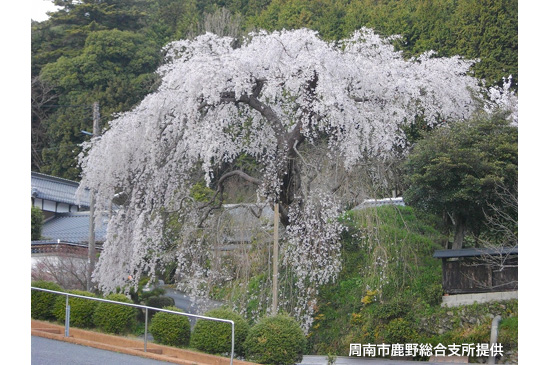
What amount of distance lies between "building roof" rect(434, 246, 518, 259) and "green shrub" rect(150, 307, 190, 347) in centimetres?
296

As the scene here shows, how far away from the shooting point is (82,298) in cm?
737

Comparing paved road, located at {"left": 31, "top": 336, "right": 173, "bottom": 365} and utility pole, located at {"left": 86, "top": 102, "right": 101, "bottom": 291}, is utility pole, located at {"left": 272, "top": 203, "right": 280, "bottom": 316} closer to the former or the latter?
paved road, located at {"left": 31, "top": 336, "right": 173, "bottom": 365}

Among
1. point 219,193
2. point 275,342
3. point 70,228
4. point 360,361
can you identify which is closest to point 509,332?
point 360,361

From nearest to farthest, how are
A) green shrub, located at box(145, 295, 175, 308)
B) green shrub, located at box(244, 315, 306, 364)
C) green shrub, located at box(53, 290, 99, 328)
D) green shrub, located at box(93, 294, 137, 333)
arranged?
green shrub, located at box(244, 315, 306, 364), green shrub, located at box(93, 294, 137, 333), green shrub, located at box(53, 290, 99, 328), green shrub, located at box(145, 295, 175, 308)

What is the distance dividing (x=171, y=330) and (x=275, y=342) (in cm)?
123

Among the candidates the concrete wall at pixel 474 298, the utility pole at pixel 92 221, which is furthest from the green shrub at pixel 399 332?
the utility pole at pixel 92 221

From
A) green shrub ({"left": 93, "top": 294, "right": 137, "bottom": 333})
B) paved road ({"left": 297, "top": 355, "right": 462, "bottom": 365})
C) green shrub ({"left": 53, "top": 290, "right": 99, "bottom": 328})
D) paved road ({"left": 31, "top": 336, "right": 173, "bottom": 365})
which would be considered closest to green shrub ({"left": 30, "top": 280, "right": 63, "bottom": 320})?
green shrub ({"left": 53, "top": 290, "right": 99, "bottom": 328})

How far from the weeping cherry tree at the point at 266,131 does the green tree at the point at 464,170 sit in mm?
671

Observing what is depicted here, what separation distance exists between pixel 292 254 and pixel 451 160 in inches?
87.8

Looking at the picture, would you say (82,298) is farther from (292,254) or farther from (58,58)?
(58,58)

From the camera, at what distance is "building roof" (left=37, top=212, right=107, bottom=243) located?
9.29 m

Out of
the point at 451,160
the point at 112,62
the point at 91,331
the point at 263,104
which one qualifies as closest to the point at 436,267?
the point at 451,160

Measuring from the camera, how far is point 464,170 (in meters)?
7.16

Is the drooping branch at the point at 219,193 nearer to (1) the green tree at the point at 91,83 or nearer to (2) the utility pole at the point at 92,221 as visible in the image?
(2) the utility pole at the point at 92,221
